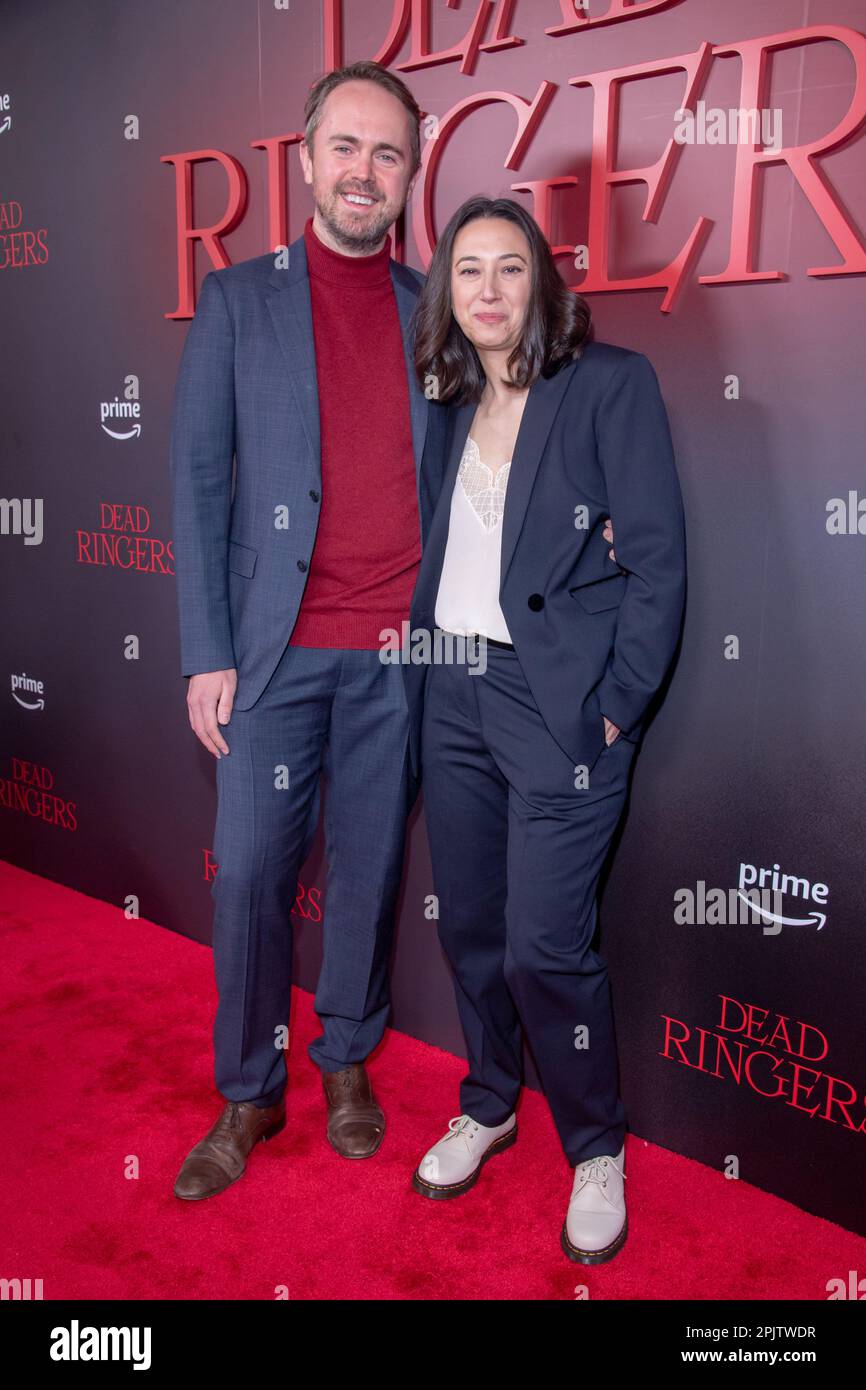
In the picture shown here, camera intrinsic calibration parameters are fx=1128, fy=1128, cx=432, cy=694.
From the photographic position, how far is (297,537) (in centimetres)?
223

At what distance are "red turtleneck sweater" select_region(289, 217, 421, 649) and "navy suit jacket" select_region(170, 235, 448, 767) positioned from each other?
0.11 feet

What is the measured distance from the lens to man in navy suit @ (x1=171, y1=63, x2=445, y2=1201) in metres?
2.21

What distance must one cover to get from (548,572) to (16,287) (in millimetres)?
2553

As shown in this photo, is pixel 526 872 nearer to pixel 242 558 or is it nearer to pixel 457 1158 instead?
pixel 457 1158

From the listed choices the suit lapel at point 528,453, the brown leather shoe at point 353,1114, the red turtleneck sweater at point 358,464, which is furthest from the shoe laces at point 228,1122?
the suit lapel at point 528,453

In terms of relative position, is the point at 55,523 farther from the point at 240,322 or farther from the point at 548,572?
the point at 548,572

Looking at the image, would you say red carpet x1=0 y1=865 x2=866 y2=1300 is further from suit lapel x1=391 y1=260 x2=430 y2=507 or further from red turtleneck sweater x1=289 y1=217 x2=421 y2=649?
suit lapel x1=391 y1=260 x2=430 y2=507

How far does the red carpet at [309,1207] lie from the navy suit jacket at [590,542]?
38.2 inches

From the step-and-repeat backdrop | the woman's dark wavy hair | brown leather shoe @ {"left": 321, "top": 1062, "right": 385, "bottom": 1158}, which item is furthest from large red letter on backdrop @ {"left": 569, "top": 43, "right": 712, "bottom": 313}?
brown leather shoe @ {"left": 321, "top": 1062, "right": 385, "bottom": 1158}

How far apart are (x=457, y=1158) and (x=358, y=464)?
1452mm

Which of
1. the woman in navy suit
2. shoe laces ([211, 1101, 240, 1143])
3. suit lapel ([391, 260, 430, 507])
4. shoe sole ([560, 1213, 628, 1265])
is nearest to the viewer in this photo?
the woman in navy suit

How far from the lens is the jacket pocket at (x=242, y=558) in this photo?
227 centimetres

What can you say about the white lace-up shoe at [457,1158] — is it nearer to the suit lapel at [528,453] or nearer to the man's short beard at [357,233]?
the suit lapel at [528,453]
